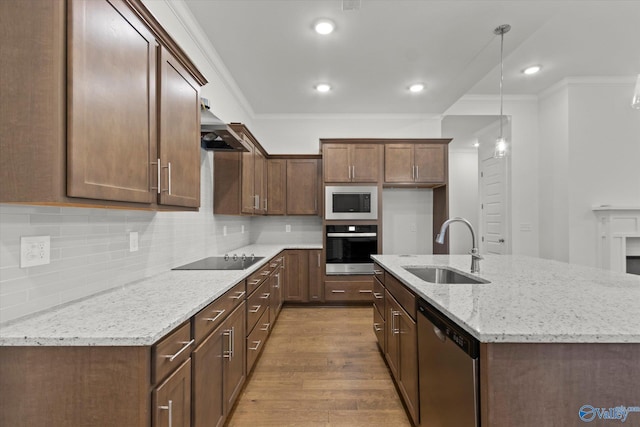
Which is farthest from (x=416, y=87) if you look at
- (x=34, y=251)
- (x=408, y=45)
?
(x=34, y=251)

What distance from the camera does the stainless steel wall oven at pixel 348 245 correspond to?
4.24 metres

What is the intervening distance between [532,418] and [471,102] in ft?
15.5

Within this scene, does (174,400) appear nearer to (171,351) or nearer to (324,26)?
(171,351)

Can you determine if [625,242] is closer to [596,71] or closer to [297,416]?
[596,71]

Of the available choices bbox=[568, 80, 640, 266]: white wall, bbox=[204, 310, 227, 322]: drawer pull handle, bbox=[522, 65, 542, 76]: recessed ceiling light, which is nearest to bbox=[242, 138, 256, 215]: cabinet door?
bbox=[204, 310, 227, 322]: drawer pull handle

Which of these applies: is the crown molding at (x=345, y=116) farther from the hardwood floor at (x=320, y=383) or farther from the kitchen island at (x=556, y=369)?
the kitchen island at (x=556, y=369)

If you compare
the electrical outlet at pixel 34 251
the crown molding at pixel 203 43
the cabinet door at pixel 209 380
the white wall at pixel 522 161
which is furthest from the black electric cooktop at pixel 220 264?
the white wall at pixel 522 161

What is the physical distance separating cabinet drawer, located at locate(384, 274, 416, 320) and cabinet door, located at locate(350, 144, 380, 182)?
2.17 metres

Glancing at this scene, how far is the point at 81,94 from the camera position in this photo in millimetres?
958

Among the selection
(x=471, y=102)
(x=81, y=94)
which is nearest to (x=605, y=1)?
(x=471, y=102)

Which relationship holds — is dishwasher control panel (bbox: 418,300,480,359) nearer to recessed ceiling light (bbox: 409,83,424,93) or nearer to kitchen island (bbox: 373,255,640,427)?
kitchen island (bbox: 373,255,640,427)

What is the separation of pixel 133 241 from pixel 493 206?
Answer: 17.8 ft

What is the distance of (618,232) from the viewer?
387 centimetres

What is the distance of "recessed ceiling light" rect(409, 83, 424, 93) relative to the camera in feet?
12.4
